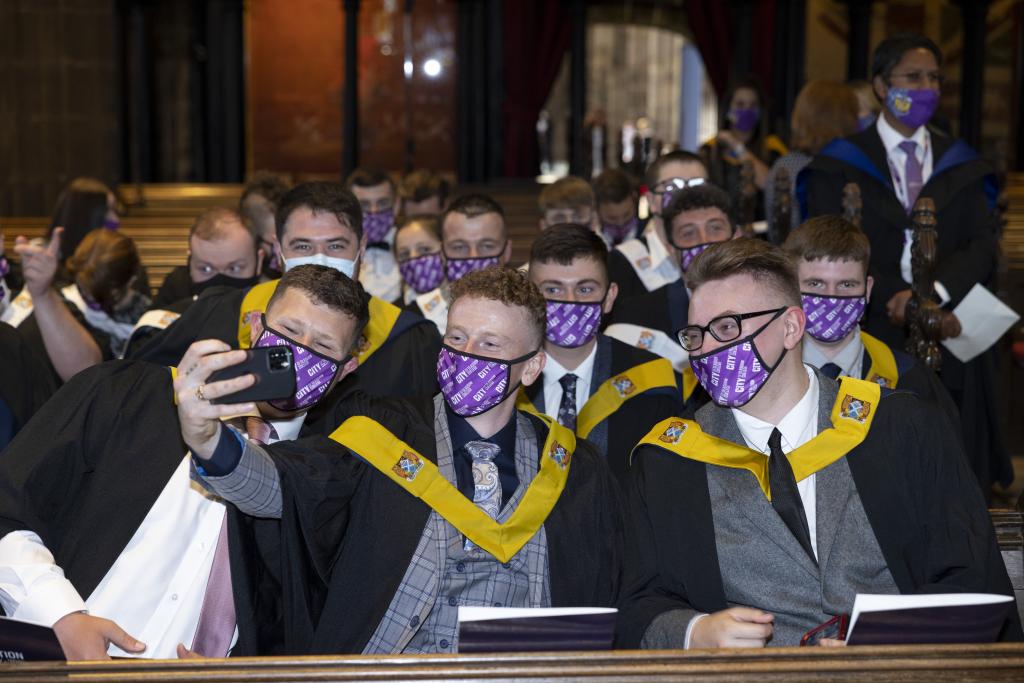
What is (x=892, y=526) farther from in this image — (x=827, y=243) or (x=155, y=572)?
(x=155, y=572)

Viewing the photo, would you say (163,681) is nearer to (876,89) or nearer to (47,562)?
(47,562)

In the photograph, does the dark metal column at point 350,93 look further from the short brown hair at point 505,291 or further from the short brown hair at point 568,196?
the short brown hair at point 505,291

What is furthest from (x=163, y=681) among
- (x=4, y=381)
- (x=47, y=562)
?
(x=4, y=381)

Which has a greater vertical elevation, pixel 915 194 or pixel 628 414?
pixel 915 194

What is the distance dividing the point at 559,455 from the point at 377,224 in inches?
153

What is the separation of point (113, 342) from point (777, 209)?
3079 millimetres

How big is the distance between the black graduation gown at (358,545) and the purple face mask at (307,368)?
0.37ft

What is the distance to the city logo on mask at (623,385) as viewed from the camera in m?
4.30

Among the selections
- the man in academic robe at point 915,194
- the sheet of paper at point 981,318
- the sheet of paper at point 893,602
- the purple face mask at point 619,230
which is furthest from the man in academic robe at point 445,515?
the purple face mask at point 619,230

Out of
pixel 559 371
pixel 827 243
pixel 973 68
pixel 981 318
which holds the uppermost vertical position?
pixel 973 68

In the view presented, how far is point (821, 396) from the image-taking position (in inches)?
123

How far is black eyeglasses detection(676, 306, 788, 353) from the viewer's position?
305 centimetres

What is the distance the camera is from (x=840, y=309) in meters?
4.07

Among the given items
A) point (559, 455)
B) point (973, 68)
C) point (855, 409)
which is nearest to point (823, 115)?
point (855, 409)
